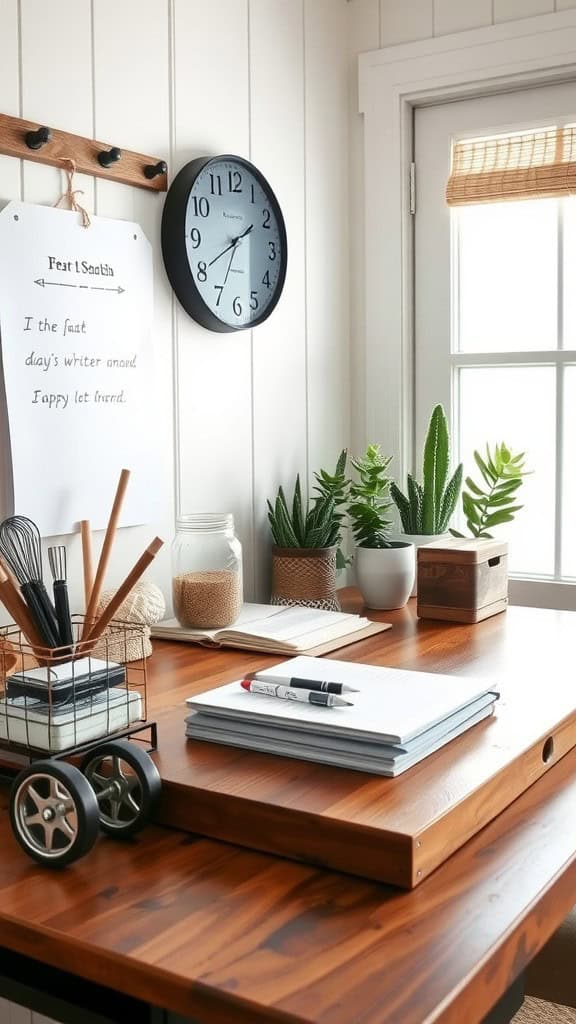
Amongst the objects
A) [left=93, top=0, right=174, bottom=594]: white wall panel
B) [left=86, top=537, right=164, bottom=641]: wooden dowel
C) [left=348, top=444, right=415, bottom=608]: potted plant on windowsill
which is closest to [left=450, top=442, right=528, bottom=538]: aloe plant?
[left=348, top=444, right=415, bottom=608]: potted plant on windowsill

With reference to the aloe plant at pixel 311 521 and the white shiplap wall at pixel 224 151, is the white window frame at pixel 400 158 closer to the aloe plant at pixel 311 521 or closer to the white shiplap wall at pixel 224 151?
the white shiplap wall at pixel 224 151

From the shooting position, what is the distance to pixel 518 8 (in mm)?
2098

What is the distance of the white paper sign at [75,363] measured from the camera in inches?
58.6

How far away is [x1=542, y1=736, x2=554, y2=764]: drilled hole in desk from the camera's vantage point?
3.89 ft

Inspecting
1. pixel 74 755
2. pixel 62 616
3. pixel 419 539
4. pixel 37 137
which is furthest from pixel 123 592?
pixel 419 539

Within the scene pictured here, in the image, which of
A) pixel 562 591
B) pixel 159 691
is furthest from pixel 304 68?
pixel 159 691

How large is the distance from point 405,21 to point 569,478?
1.03m

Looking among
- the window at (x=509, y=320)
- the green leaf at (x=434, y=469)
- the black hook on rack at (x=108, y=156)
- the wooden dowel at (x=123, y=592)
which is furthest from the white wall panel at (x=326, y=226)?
the wooden dowel at (x=123, y=592)

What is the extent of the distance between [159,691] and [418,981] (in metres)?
0.69

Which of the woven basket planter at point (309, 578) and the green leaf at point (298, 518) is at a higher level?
the green leaf at point (298, 518)

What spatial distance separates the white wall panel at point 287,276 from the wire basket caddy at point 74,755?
932mm

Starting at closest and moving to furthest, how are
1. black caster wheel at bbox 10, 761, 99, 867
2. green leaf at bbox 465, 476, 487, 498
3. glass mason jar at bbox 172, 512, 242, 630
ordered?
black caster wheel at bbox 10, 761, 99, 867
glass mason jar at bbox 172, 512, 242, 630
green leaf at bbox 465, 476, 487, 498

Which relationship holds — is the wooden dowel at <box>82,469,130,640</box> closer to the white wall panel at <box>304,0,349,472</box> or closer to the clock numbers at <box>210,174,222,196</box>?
the clock numbers at <box>210,174,222,196</box>

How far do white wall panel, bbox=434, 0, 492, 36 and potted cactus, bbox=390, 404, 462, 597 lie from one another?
0.79 meters
